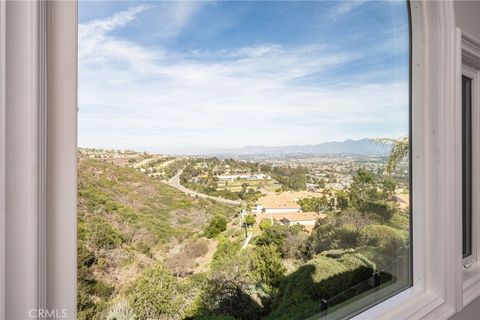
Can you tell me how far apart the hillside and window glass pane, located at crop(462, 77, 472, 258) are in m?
1.64

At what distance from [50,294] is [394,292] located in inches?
55.9

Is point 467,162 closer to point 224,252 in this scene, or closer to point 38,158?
point 224,252

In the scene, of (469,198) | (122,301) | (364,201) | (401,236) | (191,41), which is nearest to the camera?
(122,301)

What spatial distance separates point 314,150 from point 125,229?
0.74 m

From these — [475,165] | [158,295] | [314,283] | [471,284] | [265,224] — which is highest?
[475,165]

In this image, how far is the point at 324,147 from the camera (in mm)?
1290

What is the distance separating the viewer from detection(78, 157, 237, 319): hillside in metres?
0.77

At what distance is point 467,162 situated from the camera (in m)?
1.90

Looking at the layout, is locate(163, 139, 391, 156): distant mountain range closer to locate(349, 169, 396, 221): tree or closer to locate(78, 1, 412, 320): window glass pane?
locate(78, 1, 412, 320): window glass pane

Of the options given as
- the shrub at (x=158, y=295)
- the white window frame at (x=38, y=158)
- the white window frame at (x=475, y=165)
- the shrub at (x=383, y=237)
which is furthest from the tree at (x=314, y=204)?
the white window frame at (x=475, y=165)

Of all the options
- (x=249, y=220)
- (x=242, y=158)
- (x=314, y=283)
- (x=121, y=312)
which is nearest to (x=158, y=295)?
(x=121, y=312)
